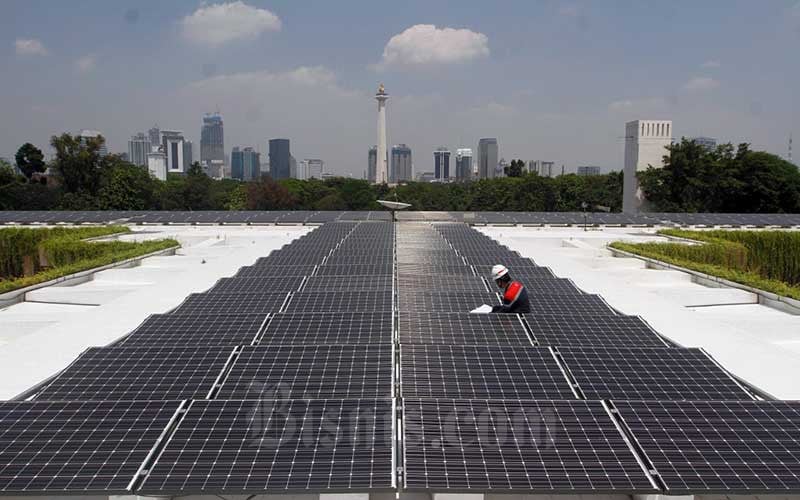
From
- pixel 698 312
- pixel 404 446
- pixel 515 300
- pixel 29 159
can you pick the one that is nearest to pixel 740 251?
pixel 698 312

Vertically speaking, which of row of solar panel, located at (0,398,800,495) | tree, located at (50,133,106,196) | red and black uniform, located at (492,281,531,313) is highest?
tree, located at (50,133,106,196)

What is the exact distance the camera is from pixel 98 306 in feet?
56.5

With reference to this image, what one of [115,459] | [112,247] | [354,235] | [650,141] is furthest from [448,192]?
[115,459]

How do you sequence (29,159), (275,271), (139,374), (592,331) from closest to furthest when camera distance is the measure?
(139,374) → (592,331) → (275,271) → (29,159)

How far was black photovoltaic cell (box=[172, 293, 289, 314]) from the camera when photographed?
45.3 feet

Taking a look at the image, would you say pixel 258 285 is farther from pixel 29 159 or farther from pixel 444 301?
pixel 29 159

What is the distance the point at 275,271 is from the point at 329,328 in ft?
27.8

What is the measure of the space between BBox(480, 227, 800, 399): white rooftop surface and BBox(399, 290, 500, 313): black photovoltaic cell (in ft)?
14.3

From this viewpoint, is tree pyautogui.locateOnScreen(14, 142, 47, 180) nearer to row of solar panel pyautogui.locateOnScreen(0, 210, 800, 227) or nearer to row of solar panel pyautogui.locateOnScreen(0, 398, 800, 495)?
row of solar panel pyautogui.locateOnScreen(0, 210, 800, 227)

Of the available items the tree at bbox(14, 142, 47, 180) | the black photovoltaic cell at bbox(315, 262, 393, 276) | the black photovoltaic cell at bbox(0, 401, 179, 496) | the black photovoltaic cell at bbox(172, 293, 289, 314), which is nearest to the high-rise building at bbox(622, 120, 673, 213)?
the black photovoltaic cell at bbox(315, 262, 393, 276)

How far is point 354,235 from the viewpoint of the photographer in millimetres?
32000

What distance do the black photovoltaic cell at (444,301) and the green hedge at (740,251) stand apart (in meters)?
13.6

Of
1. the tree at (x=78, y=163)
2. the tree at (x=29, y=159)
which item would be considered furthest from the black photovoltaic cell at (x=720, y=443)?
the tree at (x=29, y=159)

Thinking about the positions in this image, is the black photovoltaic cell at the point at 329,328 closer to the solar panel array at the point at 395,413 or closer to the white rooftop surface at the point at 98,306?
the solar panel array at the point at 395,413
